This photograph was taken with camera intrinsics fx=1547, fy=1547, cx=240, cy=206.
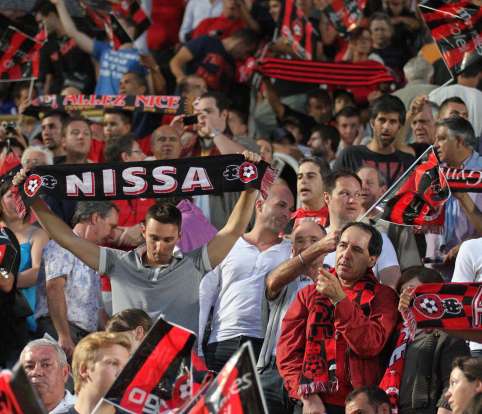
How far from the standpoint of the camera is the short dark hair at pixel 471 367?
792 centimetres

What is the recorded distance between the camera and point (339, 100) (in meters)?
14.8

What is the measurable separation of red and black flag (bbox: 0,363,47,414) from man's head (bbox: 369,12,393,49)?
945 cm

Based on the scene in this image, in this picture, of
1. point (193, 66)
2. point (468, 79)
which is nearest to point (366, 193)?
point (468, 79)

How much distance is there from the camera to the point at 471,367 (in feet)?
26.1

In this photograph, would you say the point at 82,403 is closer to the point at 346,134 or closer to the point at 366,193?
the point at 366,193

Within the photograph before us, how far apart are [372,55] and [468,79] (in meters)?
2.10

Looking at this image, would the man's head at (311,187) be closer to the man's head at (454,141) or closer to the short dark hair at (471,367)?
the man's head at (454,141)

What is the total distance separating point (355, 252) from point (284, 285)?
72 cm

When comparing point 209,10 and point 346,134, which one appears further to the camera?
point 209,10

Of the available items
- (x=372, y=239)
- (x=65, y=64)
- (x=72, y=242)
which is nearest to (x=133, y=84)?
(x=65, y=64)

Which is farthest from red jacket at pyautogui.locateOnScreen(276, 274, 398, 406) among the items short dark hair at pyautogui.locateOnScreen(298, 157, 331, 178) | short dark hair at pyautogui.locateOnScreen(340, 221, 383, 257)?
short dark hair at pyautogui.locateOnScreen(298, 157, 331, 178)

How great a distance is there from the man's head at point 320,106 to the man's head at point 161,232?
17.8 feet

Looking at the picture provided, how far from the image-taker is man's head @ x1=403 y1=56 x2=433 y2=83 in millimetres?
14477

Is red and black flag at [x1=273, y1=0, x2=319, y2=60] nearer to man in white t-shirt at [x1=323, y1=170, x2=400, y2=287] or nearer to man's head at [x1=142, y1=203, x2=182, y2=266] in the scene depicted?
man in white t-shirt at [x1=323, y1=170, x2=400, y2=287]
